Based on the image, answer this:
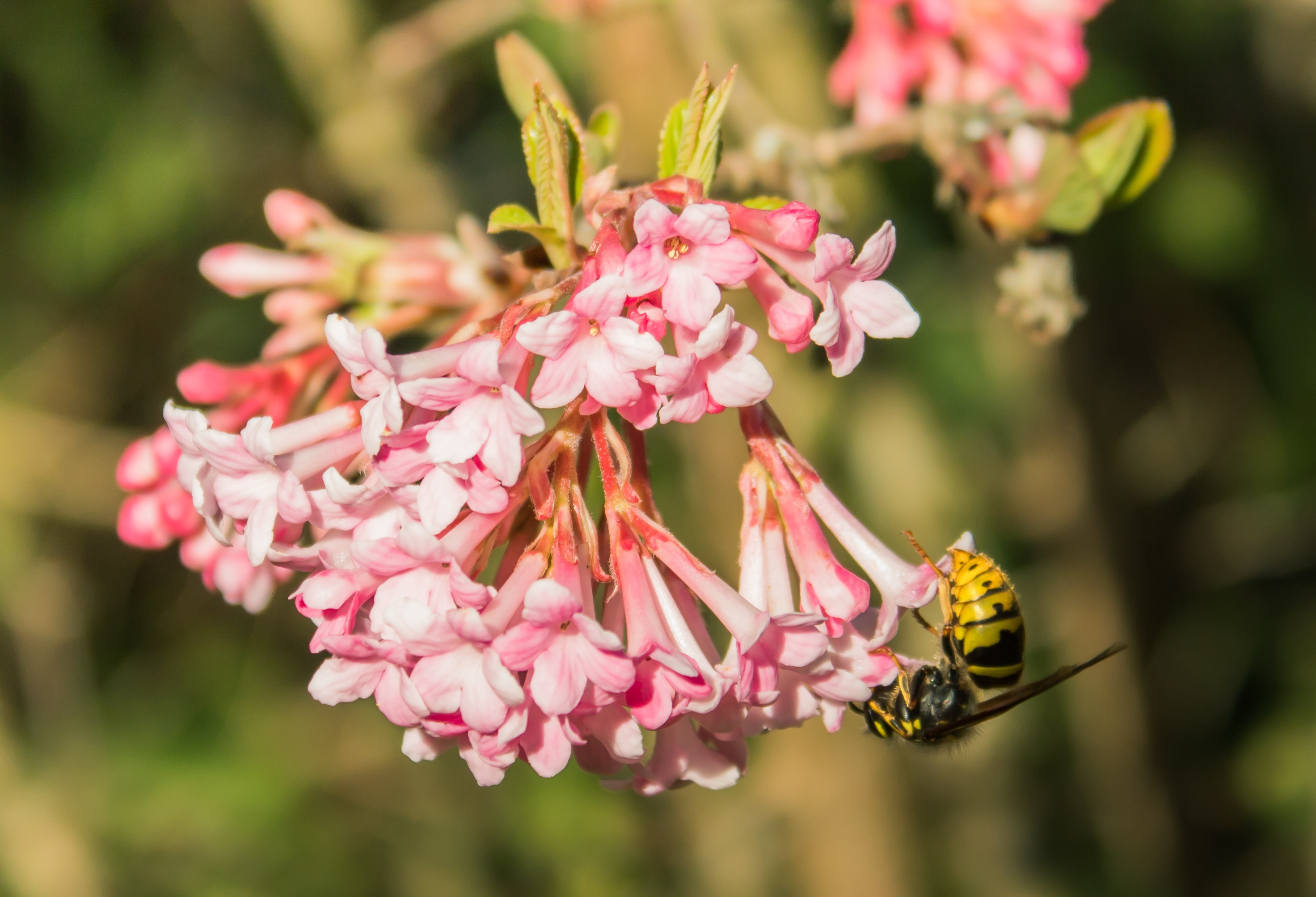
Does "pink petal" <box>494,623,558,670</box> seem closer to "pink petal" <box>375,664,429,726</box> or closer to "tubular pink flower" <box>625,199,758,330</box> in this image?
"pink petal" <box>375,664,429,726</box>

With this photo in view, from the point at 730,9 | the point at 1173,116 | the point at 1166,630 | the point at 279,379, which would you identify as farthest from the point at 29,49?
the point at 1166,630

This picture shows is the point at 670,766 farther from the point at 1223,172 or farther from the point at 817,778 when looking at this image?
the point at 1223,172

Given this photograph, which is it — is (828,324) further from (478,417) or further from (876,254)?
(478,417)

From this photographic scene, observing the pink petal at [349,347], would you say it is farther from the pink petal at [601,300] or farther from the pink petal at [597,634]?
the pink petal at [597,634]

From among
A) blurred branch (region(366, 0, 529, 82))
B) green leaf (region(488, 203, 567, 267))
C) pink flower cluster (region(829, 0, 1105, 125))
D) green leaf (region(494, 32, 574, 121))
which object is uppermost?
blurred branch (region(366, 0, 529, 82))

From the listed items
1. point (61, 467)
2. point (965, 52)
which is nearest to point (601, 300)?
point (965, 52)

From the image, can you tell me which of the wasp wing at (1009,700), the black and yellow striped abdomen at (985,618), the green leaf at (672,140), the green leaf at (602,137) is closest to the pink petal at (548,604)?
the green leaf at (672,140)

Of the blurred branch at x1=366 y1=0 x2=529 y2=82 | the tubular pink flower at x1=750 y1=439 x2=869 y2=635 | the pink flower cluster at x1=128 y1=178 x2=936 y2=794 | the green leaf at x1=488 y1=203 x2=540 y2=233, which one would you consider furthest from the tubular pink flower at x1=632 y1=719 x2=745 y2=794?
the blurred branch at x1=366 y1=0 x2=529 y2=82
